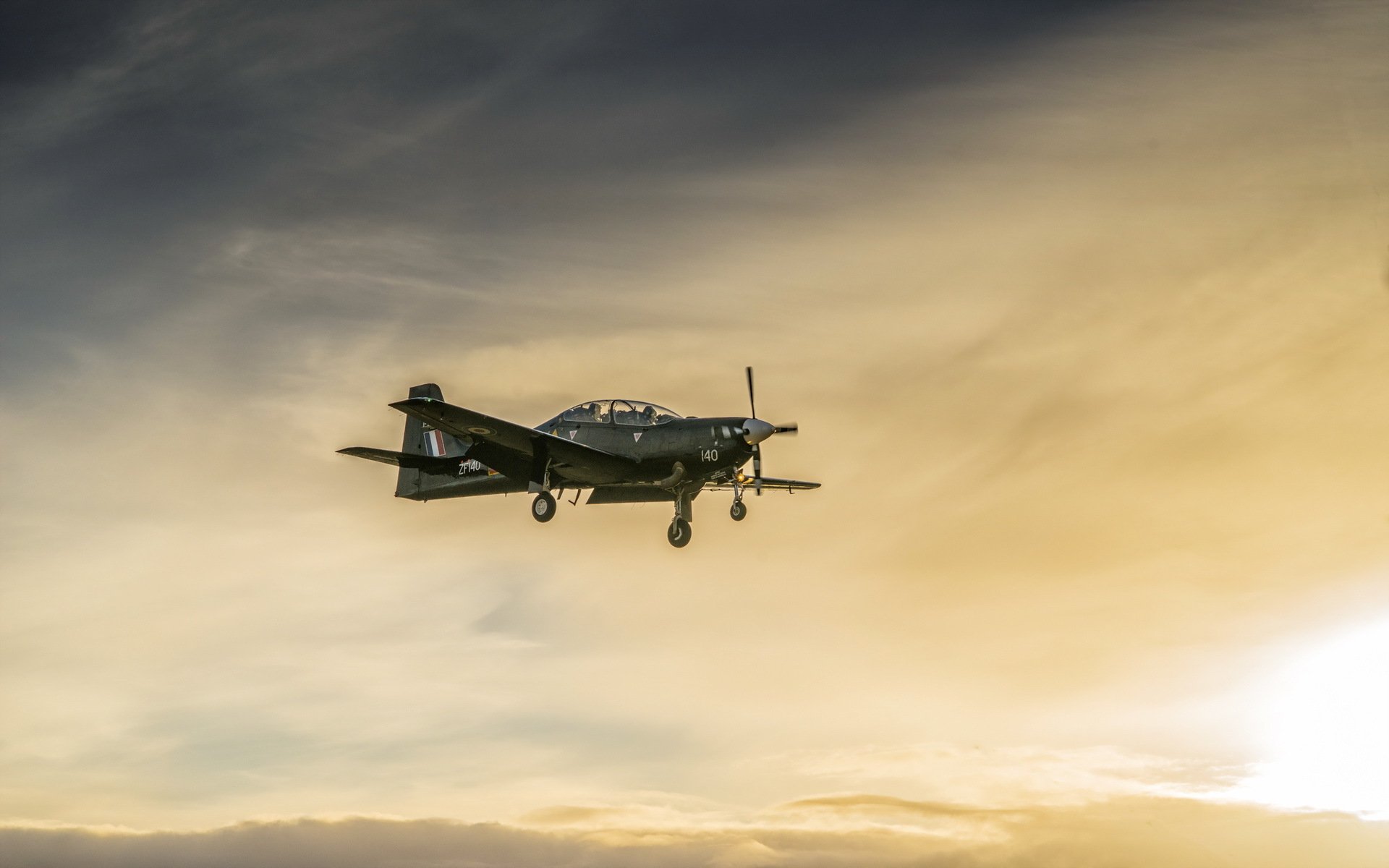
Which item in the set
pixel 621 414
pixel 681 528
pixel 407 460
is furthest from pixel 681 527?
pixel 407 460

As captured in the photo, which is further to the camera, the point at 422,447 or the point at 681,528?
the point at 422,447

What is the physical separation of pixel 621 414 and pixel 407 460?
7904 millimetres

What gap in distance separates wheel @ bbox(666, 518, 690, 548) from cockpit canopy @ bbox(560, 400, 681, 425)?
137 inches

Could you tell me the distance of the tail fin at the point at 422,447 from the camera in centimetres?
4169

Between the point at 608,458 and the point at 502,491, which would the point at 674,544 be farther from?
the point at 502,491

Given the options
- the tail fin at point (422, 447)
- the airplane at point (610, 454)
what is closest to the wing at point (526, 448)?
the airplane at point (610, 454)

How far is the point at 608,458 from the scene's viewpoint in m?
37.4

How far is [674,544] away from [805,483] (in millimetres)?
5544

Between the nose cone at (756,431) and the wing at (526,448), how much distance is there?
12.5ft

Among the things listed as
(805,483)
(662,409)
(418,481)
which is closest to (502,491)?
(418,481)

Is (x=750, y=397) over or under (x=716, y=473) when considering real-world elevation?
over

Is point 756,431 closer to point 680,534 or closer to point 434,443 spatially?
point 680,534

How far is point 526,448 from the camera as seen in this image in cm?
3816

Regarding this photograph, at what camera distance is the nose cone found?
1393 inches
